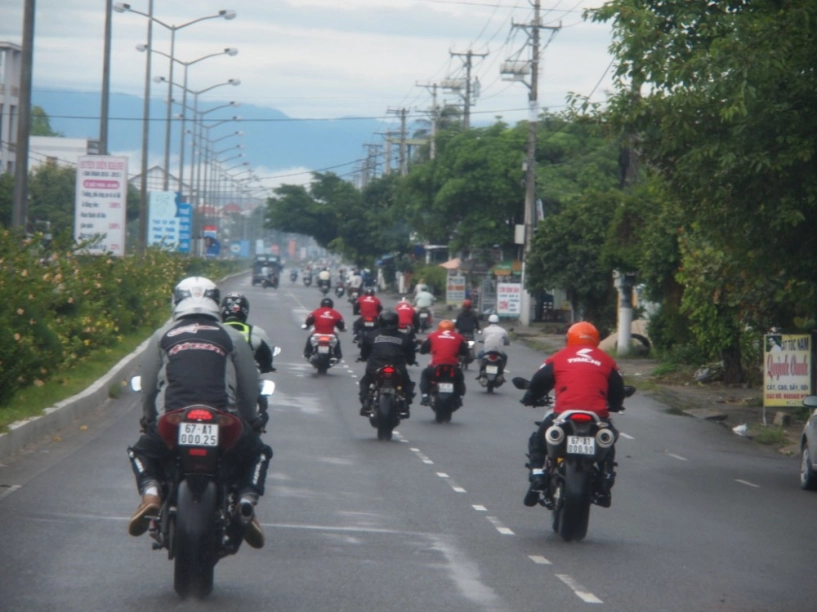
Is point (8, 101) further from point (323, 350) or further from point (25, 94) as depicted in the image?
point (25, 94)

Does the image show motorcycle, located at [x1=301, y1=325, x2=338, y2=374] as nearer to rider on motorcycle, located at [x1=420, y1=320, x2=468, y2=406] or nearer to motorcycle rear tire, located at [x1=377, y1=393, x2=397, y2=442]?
rider on motorcycle, located at [x1=420, y1=320, x2=468, y2=406]

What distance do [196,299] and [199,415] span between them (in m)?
0.93

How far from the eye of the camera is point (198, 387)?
291 inches

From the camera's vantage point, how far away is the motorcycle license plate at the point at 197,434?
7203mm

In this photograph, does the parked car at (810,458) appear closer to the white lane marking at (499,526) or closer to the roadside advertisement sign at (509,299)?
the white lane marking at (499,526)

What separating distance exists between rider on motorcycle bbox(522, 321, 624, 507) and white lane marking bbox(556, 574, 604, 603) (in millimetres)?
1646

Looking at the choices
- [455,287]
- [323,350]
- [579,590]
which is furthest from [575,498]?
[455,287]

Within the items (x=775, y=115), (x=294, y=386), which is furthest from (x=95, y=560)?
(x=294, y=386)

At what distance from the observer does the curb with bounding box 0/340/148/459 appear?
47.2 ft

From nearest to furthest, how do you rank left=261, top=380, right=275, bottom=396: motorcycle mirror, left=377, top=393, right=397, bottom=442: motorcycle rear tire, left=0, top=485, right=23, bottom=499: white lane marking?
left=261, top=380, right=275, bottom=396: motorcycle mirror
left=0, top=485, right=23, bottom=499: white lane marking
left=377, top=393, right=397, bottom=442: motorcycle rear tire

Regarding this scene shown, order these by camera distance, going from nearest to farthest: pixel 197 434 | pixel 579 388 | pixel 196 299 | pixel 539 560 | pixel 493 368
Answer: pixel 197 434, pixel 196 299, pixel 539 560, pixel 579 388, pixel 493 368

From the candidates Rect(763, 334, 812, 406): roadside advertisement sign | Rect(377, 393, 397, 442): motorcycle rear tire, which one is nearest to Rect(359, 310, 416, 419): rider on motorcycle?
Rect(377, 393, 397, 442): motorcycle rear tire

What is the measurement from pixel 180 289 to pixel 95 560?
1.99 meters

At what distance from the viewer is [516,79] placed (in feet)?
170
